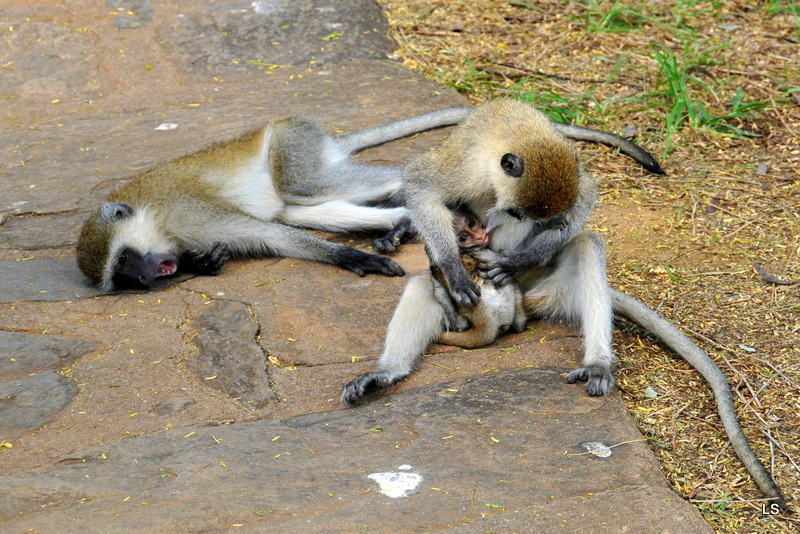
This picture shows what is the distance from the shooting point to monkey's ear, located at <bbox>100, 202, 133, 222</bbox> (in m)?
5.39

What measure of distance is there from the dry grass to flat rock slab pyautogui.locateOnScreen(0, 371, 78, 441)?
2.73 meters

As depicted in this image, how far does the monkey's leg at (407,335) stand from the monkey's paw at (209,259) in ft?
5.01

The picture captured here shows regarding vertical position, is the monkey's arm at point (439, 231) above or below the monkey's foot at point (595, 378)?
above

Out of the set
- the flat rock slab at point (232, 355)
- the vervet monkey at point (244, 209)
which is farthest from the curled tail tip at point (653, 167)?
the flat rock slab at point (232, 355)

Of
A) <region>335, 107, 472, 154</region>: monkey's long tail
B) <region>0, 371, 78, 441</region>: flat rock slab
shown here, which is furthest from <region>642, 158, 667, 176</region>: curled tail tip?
<region>0, 371, 78, 441</region>: flat rock slab

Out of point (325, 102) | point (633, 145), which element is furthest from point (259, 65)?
point (633, 145)

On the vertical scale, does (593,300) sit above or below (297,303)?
above

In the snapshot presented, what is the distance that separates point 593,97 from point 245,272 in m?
3.61

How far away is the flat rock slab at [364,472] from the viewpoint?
312 centimetres

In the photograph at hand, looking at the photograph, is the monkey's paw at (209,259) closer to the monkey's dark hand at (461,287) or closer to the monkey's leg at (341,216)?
the monkey's leg at (341,216)

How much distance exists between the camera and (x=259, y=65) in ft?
27.2

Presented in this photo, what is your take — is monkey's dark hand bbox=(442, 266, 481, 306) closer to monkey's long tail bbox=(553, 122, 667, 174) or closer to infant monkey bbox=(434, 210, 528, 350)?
infant monkey bbox=(434, 210, 528, 350)

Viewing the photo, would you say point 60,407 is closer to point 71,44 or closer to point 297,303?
point 297,303

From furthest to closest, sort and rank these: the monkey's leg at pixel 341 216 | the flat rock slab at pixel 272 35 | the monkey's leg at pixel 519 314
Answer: the flat rock slab at pixel 272 35 < the monkey's leg at pixel 341 216 < the monkey's leg at pixel 519 314
